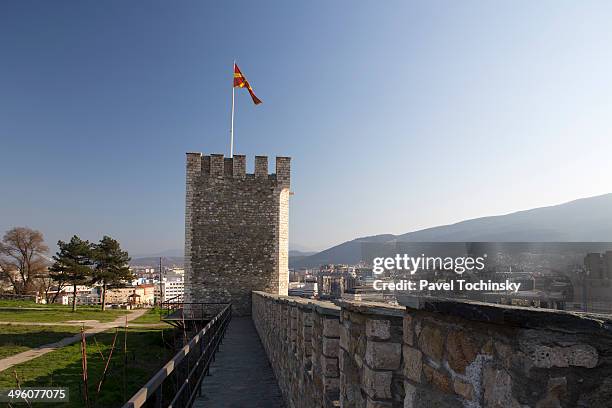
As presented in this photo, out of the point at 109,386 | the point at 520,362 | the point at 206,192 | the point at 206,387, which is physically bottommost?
the point at 109,386

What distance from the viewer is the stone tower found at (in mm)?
20359

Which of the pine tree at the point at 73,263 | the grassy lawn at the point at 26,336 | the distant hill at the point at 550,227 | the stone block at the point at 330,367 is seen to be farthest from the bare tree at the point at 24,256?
the distant hill at the point at 550,227

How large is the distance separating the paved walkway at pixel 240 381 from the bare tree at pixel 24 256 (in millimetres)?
36040

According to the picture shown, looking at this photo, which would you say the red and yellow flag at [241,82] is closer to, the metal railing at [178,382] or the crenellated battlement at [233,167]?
the crenellated battlement at [233,167]

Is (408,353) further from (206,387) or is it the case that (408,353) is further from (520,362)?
(206,387)

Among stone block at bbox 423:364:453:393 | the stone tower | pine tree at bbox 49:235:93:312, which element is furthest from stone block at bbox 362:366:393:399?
pine tree at bbox 49:235:93:312

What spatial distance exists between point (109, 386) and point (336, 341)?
8886 mm

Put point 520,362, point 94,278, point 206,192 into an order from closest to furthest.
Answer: point 520,362
point 206,192
point 94,278

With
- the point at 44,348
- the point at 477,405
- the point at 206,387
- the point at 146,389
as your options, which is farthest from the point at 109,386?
the point at 477,405

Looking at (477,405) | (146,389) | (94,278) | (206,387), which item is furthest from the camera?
(94,278)

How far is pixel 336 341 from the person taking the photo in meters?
3.09

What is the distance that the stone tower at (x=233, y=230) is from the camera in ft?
66.8

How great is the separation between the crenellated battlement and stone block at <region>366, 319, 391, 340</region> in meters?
19.4

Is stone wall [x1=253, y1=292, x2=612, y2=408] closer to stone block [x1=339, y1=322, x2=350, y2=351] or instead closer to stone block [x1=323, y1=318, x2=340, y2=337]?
stone block [x1=339, y1=322, x2=350, y2=351]
